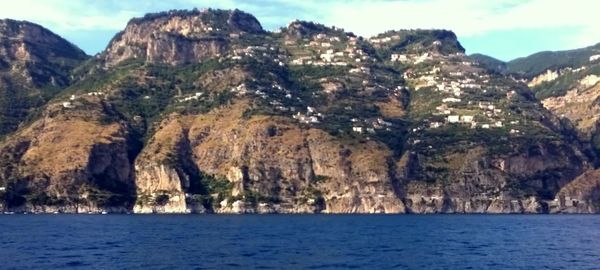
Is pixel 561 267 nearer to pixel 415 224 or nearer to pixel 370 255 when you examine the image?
pixel 370 255

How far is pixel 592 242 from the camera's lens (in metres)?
138

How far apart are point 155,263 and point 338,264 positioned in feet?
68.8

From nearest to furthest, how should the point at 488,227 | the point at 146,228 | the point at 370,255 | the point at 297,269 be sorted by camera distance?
the point at 297,269, the point at 370,255, the point at 146,228, the point at 488,227

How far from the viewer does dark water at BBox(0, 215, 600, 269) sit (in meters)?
100

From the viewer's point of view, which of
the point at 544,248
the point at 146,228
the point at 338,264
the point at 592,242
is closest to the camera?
the point at 338,264

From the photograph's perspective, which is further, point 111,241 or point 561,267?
Result: point 111,241

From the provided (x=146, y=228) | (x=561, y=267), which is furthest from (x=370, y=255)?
(x=146, y=228)

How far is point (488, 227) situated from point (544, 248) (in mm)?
57429

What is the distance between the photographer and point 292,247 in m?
122

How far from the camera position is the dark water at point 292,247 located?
329 ft

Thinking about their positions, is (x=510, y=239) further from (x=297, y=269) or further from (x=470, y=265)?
(x=297, y=269)

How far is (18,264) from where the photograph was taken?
95062mm

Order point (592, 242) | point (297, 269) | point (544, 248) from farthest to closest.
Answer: point (592, 242)
point (544, 248)
point (297, 269)

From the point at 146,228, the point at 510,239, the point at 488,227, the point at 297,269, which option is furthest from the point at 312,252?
the point at 488,227
